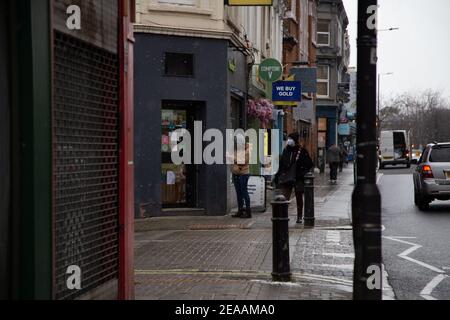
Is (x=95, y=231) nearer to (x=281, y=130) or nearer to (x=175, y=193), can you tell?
(x=175, y=193)

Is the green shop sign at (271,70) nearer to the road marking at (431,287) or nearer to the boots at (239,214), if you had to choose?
the boots at (239,214)

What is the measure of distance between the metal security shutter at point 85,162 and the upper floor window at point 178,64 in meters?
10.3

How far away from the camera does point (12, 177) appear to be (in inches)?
212

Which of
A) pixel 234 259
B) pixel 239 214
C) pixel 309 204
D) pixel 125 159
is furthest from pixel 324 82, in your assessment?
pixel 125 159

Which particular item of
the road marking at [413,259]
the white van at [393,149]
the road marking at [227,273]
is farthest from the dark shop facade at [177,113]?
the white van at [393,149]

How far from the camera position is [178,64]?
17.3 m

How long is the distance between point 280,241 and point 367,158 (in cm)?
271

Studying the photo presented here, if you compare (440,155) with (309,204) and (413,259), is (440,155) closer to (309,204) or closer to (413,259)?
(309,204)

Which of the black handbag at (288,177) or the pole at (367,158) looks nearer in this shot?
the pole at (367,158)

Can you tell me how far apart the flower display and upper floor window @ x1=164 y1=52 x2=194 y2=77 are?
5140 mm

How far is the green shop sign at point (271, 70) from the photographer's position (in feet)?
69.7

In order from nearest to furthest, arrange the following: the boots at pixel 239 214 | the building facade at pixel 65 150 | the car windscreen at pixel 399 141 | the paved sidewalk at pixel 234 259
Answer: the building facade at pixel 65 150 < the paved sidewalk at pixel 234 259 < the boots at pixel 239 214 < the car windscreen at pixel 399 141

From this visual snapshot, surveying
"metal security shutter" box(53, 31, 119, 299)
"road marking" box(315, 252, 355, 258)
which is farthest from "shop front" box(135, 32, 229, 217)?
"metal security shutter" box(53, 31, 119, 299)

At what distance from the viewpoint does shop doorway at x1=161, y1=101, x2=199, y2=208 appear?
681 inches
